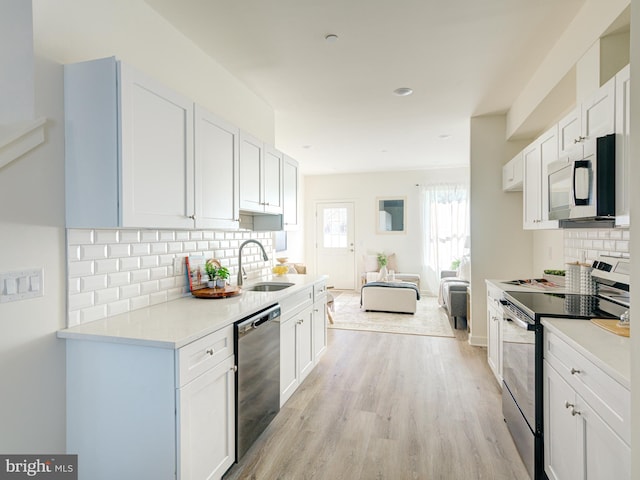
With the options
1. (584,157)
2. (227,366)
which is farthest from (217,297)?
Result: (584,157)

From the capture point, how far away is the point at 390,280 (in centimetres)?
658

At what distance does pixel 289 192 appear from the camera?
365 cm

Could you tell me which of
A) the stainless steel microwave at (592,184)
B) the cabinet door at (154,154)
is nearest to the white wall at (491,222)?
the stainless steel microwave at (592,184)

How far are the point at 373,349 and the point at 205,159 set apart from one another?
2.87 metres

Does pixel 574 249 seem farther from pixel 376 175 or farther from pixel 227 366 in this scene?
pixel 376 175

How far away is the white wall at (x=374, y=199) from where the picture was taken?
7703 mm

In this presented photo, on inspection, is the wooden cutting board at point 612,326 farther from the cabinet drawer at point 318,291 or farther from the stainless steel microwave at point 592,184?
the cabinet drawer at point 318,291

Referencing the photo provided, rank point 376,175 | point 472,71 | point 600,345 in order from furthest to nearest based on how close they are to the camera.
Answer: point 376,175 → point 472,71 → point 600,345

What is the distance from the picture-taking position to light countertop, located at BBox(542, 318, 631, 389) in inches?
46.9

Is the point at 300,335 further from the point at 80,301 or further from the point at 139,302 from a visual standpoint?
the point at 80,301

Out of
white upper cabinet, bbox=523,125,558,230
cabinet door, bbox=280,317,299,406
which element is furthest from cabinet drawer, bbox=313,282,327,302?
white upper cabinet, bbox=523,125,558,230

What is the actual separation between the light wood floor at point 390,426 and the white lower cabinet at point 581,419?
456 mm

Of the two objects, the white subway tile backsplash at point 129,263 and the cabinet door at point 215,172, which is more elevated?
the cabinet door at point 215,172

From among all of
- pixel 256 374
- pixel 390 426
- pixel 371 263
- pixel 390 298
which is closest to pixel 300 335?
pixel 256 374
